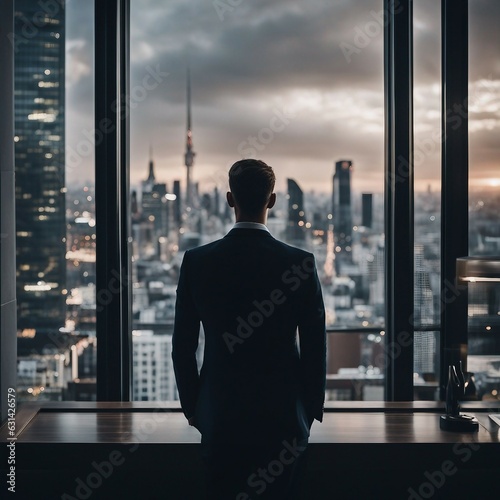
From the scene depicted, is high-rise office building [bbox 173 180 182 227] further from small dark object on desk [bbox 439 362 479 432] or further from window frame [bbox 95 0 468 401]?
small dark object on desk [bbox 439 362 479 432]

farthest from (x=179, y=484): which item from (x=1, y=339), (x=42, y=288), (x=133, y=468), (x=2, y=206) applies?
(x=2, y=206)

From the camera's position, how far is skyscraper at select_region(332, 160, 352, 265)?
282 centimetres

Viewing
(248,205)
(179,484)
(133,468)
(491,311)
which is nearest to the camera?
(248,205)

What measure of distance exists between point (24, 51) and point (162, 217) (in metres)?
1.02

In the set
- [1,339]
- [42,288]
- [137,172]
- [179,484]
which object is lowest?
[179,484]

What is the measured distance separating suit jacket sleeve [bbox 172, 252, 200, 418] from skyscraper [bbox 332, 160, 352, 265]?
114cm

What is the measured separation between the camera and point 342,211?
2.83m

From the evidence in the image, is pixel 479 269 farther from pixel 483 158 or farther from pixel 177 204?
pixel 177 204

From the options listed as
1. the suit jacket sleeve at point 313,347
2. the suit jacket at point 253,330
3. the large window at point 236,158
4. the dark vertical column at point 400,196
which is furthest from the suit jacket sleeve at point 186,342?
the dark vertical column at point 400,196

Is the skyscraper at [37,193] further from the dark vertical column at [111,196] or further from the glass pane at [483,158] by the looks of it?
the glass pane at [483,158]

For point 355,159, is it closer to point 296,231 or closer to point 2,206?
point 296,231

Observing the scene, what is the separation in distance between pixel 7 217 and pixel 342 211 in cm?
148

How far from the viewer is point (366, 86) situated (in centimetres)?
289

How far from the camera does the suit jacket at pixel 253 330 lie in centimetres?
176
